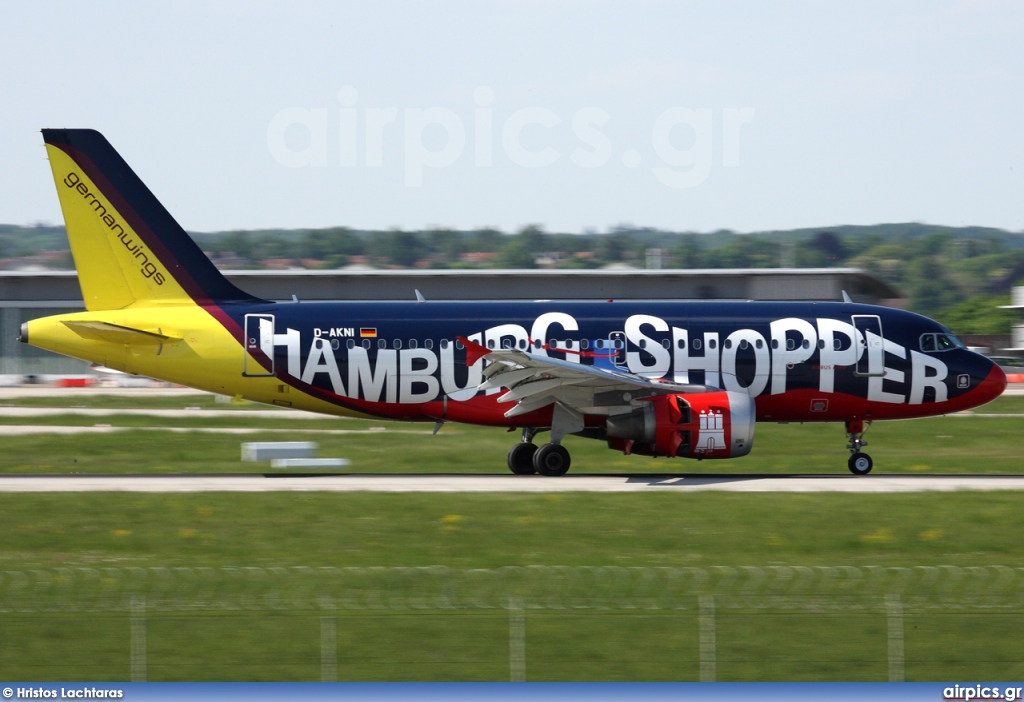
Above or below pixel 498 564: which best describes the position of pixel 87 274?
above

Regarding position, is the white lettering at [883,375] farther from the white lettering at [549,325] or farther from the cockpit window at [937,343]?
the white lettering at [549,325]

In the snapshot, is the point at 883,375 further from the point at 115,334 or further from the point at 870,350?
the point at 115,334

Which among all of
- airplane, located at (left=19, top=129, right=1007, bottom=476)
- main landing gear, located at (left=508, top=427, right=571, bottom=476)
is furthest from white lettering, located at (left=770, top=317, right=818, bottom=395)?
main landing gear, located at (left=508, top=427, right=571, bottom=476)

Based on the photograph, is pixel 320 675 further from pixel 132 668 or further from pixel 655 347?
→ pixel 655 347

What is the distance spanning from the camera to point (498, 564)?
18734mm

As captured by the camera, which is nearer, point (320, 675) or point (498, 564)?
point (320, 675)

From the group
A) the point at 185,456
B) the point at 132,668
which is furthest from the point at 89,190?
the point at 132,668

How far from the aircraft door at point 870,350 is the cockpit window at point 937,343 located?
1240 millimetres

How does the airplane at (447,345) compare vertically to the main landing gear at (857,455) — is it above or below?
above

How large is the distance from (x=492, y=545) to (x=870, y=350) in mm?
14322

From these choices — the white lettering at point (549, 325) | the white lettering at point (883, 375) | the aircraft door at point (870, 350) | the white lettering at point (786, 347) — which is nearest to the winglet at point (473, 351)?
the white lettering at point (549, 325)

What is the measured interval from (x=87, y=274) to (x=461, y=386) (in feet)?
34.2

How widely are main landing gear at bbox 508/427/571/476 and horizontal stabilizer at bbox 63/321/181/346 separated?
9396 millimetres

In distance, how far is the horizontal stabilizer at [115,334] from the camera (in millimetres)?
29875
